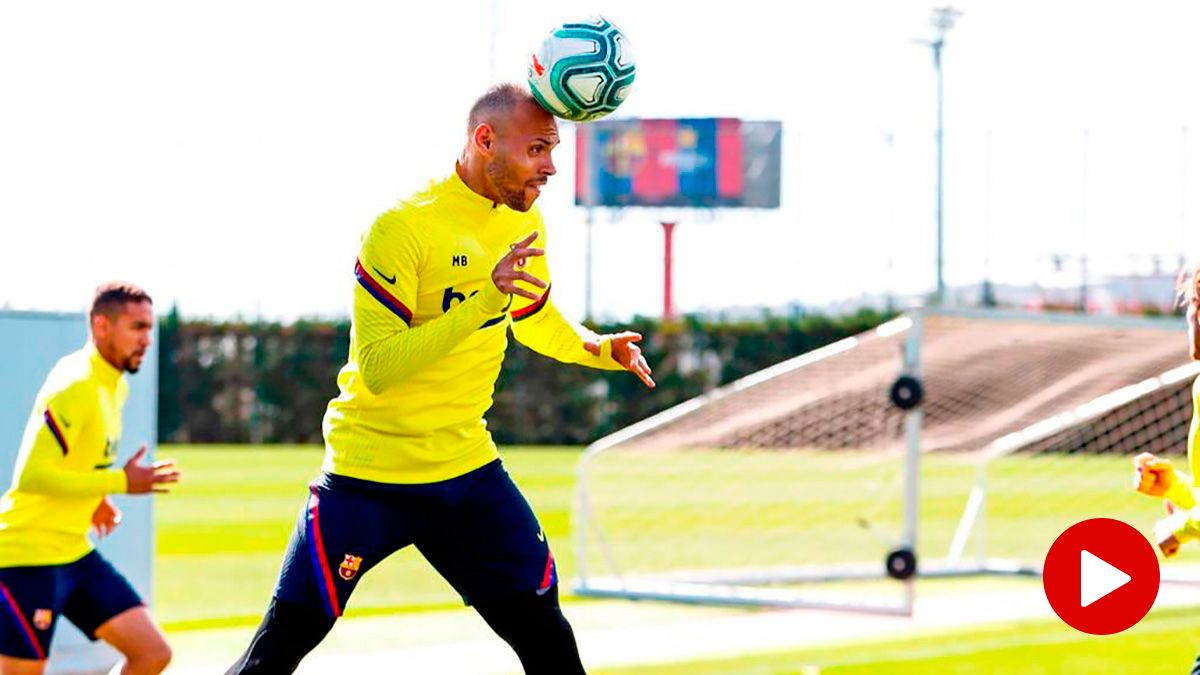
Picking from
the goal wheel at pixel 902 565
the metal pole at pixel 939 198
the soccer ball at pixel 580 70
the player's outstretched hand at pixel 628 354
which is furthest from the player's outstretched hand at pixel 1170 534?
the metal pole at pixel 939 198

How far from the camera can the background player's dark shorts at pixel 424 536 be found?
16.6 ft

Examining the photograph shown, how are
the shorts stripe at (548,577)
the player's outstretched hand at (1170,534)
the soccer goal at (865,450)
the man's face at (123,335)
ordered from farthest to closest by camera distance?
the soccer goal at (865,450), the man's face at (123,335), the player's outstretched hand at (1170,534), the shorts stripe at (548,577)

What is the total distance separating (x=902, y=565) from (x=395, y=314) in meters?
6.79

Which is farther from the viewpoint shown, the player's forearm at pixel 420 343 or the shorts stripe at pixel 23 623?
the shorts stripe at pixel 23 623

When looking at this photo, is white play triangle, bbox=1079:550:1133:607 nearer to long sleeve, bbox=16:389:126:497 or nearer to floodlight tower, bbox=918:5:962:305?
long sleeve, bbox=16:389:126:497

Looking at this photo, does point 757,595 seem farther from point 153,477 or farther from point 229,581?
point 153,477

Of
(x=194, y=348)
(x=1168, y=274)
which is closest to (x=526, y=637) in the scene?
(x=194, y=348)

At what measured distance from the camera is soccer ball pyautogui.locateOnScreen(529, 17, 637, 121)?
16.9ft

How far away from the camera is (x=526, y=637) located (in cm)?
530

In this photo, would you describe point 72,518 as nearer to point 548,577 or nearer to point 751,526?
point 548,577

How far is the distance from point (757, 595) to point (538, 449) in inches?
882

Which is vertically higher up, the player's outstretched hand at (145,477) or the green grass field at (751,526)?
the player's outstretched hand at (145,477)

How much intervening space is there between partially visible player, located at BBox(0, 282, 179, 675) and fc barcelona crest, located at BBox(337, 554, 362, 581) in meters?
1.36

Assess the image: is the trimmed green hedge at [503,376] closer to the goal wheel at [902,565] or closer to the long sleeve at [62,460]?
the goal wheel at [902,565]
